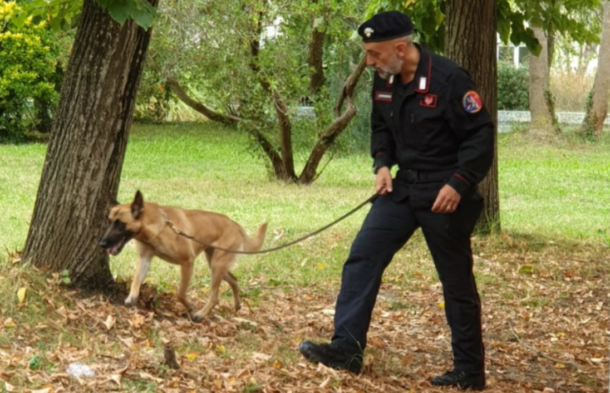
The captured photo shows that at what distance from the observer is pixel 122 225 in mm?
7074

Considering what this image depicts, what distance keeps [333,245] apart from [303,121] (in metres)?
7.10

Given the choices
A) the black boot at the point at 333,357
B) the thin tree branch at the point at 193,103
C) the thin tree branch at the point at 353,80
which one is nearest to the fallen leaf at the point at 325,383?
the black boot at the point at 333,357

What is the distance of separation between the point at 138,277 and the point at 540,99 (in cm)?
2246

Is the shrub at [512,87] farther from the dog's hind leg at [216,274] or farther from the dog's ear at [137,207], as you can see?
the dog's ear at [137,207]

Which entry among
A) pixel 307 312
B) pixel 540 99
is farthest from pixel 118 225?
pixel 540 99

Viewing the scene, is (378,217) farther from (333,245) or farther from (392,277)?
→ (333,245)

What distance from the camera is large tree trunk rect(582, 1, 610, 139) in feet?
94.1

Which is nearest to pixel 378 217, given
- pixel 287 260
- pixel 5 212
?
pixel 287 260

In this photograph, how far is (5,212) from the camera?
542 inches

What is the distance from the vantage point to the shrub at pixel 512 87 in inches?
1336

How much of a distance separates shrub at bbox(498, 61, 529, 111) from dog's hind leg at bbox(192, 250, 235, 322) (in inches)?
1065

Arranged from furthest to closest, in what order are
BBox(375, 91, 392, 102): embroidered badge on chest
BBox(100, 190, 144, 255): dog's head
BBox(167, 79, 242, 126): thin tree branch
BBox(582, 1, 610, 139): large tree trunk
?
BBox(582, 1, 610, 139): large tree trunk
BBox(167, 79, 242, 126): thin tree branch
BBox(100, 190, 144, 255): dog's head
BBox(375, 91, 392, 102): embroidered badge on chest

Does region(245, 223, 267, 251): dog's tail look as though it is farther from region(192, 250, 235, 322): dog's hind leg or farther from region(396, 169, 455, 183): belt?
region(396, 169, 455, 183): belt

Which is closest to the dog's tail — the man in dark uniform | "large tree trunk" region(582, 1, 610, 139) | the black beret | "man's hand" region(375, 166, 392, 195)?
the man in dark uniform
